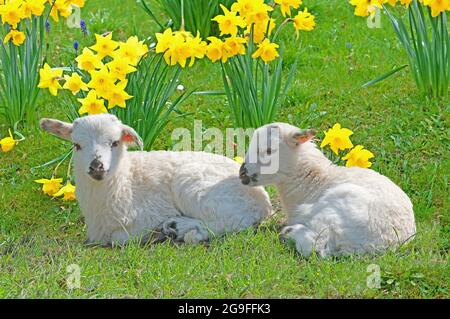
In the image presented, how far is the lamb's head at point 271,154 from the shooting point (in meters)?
6.02

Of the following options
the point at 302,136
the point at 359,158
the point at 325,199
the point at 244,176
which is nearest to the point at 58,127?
the point at 244,176

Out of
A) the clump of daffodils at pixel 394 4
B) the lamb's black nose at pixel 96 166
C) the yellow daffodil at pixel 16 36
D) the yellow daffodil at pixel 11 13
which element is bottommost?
the lamb's black nose at pixel 96 166

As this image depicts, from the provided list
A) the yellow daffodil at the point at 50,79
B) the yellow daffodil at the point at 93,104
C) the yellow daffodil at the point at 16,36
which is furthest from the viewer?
the yellow daffodil at the point at 16,36

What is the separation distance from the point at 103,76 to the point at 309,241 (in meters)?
1.79

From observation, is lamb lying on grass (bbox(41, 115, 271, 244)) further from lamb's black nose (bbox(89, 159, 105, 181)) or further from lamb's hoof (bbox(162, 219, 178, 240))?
lamb's black nose (bbox(89, 159, 105, 181))

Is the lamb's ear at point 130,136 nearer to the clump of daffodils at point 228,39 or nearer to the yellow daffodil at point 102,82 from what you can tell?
the yellow daffodil at point 102,82

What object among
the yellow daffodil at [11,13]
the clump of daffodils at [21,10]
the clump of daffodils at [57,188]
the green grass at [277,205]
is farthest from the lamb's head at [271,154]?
the yellow daffodil at [11,13]

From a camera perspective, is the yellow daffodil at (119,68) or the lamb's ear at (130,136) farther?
the yellow daffodil at (119,68)

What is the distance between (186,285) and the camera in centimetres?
536

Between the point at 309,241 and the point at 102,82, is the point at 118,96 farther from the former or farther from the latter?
the point at 309,241

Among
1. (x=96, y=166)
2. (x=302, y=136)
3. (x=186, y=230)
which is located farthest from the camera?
(x=186, y=230)

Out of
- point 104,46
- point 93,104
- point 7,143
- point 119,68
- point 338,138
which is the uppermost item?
point 104,46

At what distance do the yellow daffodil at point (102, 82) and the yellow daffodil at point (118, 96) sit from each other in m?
0.04

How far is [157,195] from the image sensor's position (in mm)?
6340
